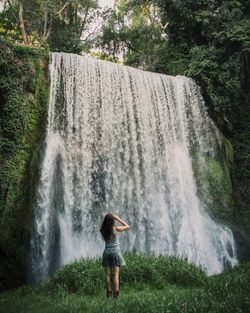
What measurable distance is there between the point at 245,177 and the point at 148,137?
15.4 feet

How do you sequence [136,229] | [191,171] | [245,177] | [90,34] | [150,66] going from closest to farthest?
[136,229], [191,171], [245,177], [150,66], [90,34]

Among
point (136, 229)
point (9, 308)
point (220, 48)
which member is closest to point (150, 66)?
point (220, 48)

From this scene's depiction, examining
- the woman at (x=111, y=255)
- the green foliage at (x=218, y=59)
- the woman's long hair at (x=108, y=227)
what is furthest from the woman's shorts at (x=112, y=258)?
the green foliage at (x=218, y=59)

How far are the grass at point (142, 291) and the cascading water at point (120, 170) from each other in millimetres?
3081

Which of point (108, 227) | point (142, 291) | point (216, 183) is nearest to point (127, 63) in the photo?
point (216, 183)

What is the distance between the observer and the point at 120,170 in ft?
49.1

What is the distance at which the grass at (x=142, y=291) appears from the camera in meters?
6.06

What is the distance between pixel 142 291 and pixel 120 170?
6758mm

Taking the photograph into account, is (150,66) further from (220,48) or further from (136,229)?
(136,229)

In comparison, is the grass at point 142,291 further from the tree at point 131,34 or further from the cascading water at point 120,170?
the tree at point 131,34

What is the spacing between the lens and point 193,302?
607 centimetres

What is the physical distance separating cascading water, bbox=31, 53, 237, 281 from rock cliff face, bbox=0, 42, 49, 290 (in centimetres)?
36

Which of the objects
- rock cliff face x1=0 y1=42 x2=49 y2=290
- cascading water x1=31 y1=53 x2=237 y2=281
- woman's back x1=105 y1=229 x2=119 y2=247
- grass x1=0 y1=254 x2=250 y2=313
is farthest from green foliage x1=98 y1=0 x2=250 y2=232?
woman's back x1=105 y1=229 x2=119 y2=247

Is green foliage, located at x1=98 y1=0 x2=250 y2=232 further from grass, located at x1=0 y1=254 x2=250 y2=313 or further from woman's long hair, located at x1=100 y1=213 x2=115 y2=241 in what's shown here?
woman's long hair, located at x1=100 y1=213 x2=115 y2=241
